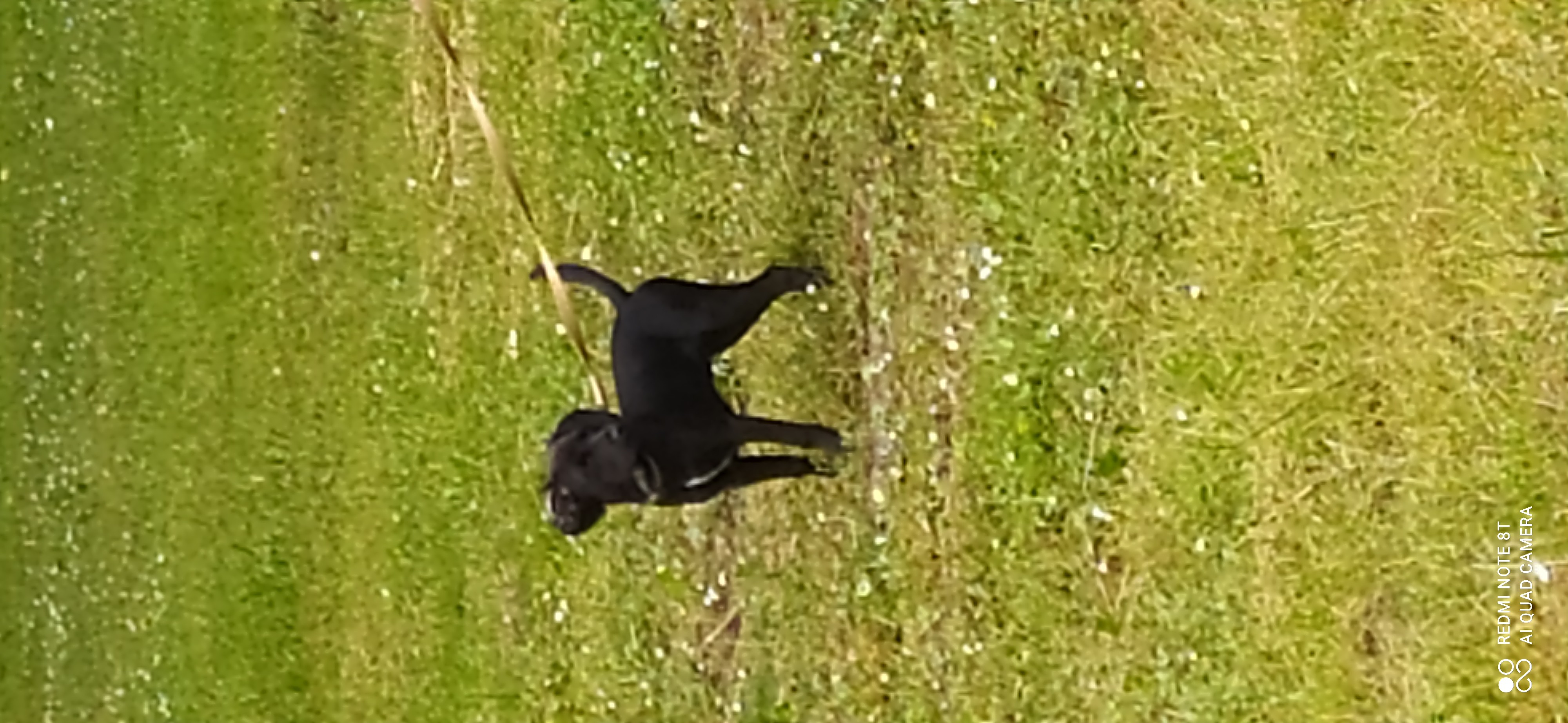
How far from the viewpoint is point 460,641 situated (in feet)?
16.0

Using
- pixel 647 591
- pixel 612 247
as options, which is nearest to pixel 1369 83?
pixel 612 247

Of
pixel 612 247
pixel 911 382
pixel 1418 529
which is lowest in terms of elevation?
pixel 1418 529

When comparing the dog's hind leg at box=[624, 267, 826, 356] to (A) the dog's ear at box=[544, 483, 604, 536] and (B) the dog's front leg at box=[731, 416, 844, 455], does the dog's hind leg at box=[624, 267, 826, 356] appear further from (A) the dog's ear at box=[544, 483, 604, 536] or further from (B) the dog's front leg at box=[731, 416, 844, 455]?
(A) the dog's ear at box=[544, 483, 604, 536]

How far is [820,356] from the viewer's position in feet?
14.3

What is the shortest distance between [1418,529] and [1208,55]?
1350mm

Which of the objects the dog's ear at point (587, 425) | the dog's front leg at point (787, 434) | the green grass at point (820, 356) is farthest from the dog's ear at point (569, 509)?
the green grass at point (820, 356)

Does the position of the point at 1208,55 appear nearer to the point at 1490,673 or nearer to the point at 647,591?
the point at 1490,673

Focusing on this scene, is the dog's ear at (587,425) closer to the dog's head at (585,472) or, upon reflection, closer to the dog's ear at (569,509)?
the dog's head at (585,472)

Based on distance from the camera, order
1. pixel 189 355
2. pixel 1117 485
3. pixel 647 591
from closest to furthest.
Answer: pixel 1117 485 → pixel 647 591 → pixel 189 355

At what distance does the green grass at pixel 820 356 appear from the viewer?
3.84 m

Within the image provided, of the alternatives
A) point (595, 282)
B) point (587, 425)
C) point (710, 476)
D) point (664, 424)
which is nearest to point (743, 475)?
point (710, 476)

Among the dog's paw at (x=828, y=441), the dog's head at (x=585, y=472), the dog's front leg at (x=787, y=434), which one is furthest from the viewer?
the dog's paw at (x=828, y=441)

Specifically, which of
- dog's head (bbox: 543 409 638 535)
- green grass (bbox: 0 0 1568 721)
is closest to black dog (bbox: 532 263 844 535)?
dog's head (bbox: 543 409 638 535)

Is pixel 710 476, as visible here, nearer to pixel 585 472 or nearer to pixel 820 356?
pixel 585 472
